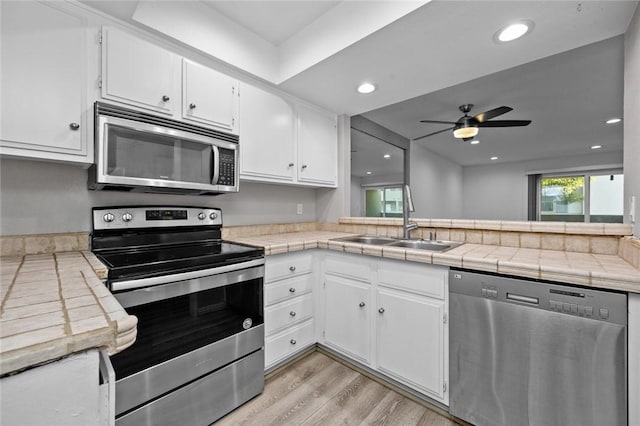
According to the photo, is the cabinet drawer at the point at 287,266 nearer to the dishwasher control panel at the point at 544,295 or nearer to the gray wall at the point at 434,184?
the dishwasher control panel at the point at 544,295

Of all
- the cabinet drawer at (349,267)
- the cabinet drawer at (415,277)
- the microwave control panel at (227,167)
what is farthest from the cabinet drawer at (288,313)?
the microwave control panel at (227,167)

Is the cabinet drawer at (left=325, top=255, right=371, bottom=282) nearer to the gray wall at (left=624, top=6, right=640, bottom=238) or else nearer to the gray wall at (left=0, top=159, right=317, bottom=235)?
the gray wall at (left=0, top=159, right=317, bottom=235)

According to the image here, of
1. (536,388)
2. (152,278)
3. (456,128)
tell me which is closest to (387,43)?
(152,278)

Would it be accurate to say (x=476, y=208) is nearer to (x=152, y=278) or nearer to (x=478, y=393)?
(x=478, y=393)

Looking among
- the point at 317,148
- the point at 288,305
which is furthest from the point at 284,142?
the point at 288,305

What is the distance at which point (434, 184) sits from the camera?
6.07 m

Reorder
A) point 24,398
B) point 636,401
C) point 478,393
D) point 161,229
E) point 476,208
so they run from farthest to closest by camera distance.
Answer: point 476,208, point 161,229, point 478,393, point 636,401, point 24,398

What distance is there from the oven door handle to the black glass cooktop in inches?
0.6

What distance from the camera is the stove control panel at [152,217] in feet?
5.19

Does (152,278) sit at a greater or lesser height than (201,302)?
greater

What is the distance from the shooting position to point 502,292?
130cm

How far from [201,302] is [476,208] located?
302 inches

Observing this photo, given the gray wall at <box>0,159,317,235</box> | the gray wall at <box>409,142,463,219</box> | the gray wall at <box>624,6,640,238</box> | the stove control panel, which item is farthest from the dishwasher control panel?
the gray wall at <box>409,142,463,219</box>

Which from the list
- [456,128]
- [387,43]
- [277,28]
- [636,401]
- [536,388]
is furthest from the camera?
[456,128]
